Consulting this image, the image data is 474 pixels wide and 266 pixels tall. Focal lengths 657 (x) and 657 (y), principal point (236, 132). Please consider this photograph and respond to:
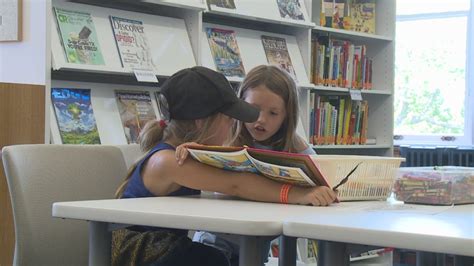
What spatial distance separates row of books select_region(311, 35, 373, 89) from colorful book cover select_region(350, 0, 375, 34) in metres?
0.13

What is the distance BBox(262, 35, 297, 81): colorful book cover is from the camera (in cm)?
Answer: 374

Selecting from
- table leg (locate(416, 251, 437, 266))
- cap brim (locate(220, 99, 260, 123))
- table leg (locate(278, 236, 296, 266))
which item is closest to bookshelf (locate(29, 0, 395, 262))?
cap brim (locate(220, 99, 260, 123))

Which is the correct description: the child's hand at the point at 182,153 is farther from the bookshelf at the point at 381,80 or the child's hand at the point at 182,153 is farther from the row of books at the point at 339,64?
the bookshelf at the point at 381,80

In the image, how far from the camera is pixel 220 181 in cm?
157

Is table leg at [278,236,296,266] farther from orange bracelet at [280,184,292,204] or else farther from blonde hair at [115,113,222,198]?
blonde hair at [115,113,222,198]

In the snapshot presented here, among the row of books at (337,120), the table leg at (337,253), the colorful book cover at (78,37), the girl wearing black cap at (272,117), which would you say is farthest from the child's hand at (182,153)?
the row of books at (337,120)

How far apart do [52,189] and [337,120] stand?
276 cm

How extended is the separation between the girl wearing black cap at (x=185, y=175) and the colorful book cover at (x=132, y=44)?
115 centimetres

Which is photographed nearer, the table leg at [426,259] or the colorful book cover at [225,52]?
the table leg at [426,259]

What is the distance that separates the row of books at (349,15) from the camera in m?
4.19

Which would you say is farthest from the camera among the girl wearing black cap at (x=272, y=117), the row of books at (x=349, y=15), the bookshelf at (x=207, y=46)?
the row of books at (x=349, y=15)

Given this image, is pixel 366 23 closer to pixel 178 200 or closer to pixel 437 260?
pixel 437 260

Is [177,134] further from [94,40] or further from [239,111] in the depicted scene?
[94,40]

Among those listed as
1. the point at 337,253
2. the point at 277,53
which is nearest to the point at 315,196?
the point at 337,253
